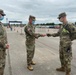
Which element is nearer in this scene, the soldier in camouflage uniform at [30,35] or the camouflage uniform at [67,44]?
the camouflage uniform at [67,44]

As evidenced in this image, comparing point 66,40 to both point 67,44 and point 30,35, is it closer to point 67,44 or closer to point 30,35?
point 67,44

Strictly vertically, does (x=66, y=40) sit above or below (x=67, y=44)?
above

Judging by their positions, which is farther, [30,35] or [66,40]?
[30,35]

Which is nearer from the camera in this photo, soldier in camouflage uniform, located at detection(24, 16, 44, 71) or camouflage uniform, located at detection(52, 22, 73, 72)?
camouflage uniform, located at detection(52, 22, 73, 72)

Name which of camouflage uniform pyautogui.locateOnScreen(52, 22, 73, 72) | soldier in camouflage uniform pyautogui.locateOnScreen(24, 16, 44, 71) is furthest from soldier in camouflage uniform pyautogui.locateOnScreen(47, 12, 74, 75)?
soldier in camouflage uniform pyautogui.locateOnScreen(24, 16, 44, 71)

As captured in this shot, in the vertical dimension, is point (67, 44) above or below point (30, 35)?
below

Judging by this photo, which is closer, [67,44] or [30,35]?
[67,44]

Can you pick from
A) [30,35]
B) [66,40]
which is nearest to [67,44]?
[66,40]

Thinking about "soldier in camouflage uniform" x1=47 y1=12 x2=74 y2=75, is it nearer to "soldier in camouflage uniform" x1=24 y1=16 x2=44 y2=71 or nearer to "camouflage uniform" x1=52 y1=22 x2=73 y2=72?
"camouflage uniform" x1=52 y1=22 x2=73 y2=72

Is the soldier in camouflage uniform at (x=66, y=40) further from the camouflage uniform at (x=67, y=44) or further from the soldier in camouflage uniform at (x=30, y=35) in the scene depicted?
the soldier in camouflage uniform at (x=30, y=35)

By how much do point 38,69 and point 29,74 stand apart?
2.00 ft

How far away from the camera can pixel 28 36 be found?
6832mm

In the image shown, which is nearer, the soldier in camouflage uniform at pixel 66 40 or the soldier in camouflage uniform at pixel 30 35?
the soldier in camouflage uniform at pixel 66 40

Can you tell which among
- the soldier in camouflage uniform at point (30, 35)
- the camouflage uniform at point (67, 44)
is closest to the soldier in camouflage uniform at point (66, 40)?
the camouflage uniform at point (67, 44)
